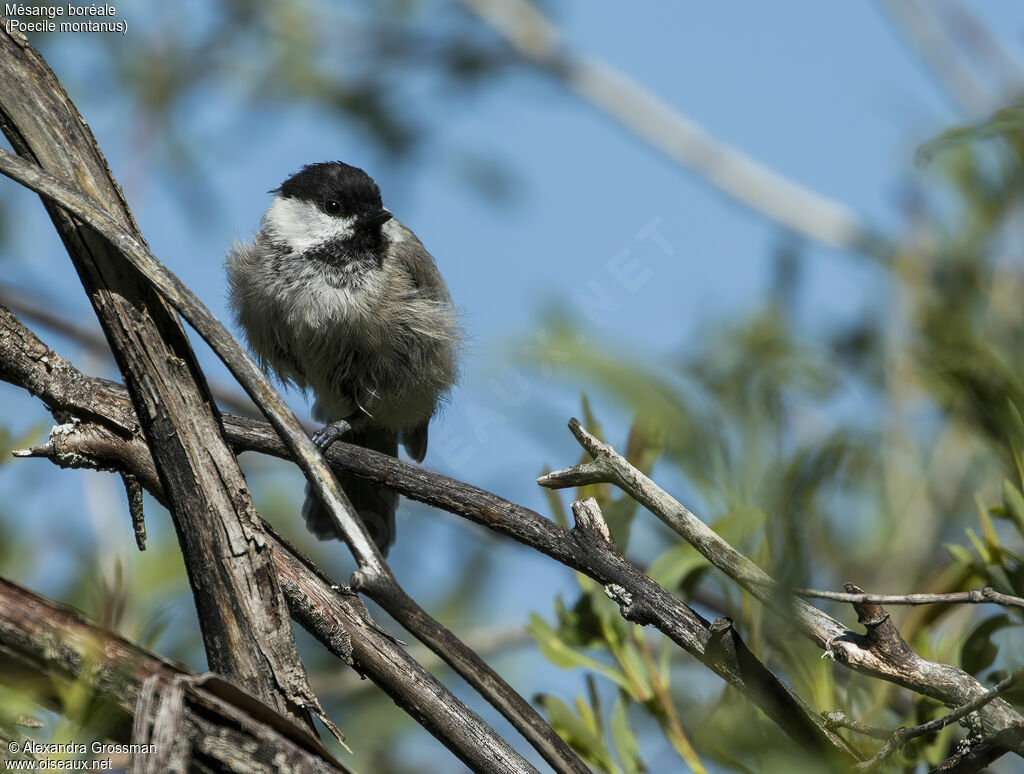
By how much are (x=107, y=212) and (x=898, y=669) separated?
3.19ft

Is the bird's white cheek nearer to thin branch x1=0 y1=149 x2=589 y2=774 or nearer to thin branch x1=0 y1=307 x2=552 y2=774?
thin branch x1=0 y1=307 x2=552 y2=774

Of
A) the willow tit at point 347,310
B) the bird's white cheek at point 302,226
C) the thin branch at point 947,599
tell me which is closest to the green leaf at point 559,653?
the thin branch at point 947,599

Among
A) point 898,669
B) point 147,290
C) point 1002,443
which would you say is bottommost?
point 898,669

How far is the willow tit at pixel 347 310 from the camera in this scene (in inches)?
130

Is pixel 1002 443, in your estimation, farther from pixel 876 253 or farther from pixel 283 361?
pixel 283 361

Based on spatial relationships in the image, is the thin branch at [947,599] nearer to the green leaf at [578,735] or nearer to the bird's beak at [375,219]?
the green leaf at [578,735]

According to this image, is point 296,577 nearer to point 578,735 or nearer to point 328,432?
point 578,735

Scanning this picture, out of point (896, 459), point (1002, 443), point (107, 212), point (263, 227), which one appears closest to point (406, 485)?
point (107, 212)

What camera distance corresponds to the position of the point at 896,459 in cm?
115

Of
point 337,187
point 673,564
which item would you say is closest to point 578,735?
point 673,564

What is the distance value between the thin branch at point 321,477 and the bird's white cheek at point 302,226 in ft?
7.44

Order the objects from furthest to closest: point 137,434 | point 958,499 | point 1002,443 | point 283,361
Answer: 1. point 283,361
2. point 137,434
3. point 958,499
4. point 1002,443

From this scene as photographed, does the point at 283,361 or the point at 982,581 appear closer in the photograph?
the point at 982,581

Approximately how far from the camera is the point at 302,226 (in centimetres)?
350
